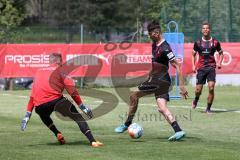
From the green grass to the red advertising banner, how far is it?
32.5 ft

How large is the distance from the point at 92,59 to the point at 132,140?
18.2 metres

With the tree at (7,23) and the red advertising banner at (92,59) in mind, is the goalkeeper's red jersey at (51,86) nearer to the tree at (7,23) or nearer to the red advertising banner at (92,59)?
the red advertising banner at (92,59)

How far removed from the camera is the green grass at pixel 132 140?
1073cm

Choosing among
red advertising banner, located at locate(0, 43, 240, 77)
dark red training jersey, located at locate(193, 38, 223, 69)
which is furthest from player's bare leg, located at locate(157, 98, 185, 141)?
red advertising banner, located at locate(0, 43, 240, 77)

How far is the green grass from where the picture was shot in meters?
10.7

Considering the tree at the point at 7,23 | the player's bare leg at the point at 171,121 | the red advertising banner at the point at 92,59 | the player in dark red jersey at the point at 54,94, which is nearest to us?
the player in dark red jersey at the point at 54,94

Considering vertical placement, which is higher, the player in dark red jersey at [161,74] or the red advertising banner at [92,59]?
the player in dark red jersey at [161,74]

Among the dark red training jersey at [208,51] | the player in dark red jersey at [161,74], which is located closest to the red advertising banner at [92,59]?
the dark red training jersey at [208,51]

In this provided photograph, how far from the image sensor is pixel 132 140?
12688mm

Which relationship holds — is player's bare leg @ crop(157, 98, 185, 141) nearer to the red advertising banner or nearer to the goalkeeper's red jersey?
the goalkeeper's red jersey

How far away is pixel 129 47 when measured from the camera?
31234 millimetres

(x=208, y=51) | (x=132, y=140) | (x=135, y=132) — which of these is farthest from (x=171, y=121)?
(x=208, y=51)

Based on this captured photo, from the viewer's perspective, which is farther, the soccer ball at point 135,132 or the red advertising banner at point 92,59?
the red advertising banner at point 92,59

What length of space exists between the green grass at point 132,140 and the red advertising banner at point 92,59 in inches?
390
